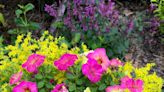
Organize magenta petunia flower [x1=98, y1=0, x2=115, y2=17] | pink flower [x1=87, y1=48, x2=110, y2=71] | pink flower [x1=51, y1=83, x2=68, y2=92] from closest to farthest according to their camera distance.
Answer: pink flower [x1=51, y1=83, x2=68, y2=92] → pink flower [x1=87, y1=48, x2=110, y2=71] → magenta petunia flower [x1=98, y1=0, x2=115, y2=17]

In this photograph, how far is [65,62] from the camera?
2062 mm

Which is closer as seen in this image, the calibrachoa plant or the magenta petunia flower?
the calibrachoa plant

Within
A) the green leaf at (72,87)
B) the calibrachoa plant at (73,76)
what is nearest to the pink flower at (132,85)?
the calibrachoa plant at (73,76)

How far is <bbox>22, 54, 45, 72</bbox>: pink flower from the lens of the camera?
6.81 feet

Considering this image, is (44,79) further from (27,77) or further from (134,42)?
(134,42)

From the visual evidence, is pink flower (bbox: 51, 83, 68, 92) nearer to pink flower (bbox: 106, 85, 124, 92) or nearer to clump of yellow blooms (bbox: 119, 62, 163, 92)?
pink flower (bbox: 106, 85, 124, 92)

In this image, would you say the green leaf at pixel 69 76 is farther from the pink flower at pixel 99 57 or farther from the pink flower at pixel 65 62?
the pink flower at pixel 99 57

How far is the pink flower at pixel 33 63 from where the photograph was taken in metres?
2.07

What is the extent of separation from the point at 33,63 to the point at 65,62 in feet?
0.54

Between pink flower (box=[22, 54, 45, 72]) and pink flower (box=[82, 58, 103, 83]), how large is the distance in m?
0.23

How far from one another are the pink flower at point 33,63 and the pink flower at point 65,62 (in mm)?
80

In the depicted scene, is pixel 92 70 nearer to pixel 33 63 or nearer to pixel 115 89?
pixel 115 89

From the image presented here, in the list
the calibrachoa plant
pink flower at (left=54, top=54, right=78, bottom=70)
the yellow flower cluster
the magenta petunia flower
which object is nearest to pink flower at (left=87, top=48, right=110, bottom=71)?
the calibrachoa plant

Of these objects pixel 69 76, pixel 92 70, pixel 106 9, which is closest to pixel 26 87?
pixel 69 76
